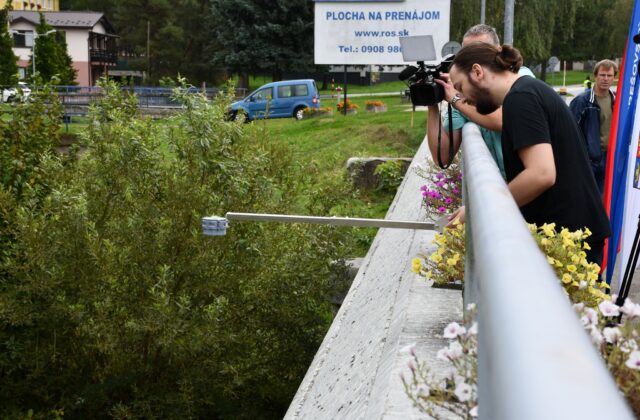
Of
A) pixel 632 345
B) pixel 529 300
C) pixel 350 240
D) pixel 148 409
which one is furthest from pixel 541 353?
pixel 350 240

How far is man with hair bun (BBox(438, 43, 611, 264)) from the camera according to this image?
3225mm

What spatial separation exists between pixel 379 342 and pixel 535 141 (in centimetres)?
142

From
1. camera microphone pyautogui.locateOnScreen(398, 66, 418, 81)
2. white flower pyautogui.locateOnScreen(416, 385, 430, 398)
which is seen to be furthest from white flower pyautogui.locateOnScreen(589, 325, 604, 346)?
camera microphone pyautogui.locateOnScreen(398, 66, 418, 81)

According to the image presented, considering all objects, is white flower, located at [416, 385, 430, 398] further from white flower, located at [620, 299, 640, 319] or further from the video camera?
the video camera

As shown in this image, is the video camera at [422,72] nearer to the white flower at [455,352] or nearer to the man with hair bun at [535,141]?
the man with hair bun at [535,141]

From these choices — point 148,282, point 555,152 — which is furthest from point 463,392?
point 148,282

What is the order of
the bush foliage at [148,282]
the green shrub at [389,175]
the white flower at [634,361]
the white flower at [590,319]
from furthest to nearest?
the green shrub at [389,175], the bush foliage at [148,282], the white flower at [590,319], the white flower at [634,361]

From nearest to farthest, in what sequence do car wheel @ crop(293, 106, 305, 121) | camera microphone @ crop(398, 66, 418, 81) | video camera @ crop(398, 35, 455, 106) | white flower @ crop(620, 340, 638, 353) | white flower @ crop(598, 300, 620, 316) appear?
white flower @ crop(620, 340, 638, 353) → white flower @ crop(598, 300, 620, 316) → video camera @ crop(398, 35, 455, 106) → camera microphone @ crop(398, 66, 418, 81) → car wheel @ crop(293, 106, 305, 121)

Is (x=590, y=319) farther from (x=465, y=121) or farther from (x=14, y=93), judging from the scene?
(x=14, y=93)

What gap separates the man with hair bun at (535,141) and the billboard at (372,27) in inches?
1076

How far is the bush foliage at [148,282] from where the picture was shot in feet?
20.8

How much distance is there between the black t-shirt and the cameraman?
45 centimetres

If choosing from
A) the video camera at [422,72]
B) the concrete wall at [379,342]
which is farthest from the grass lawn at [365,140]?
the video camera at [422,72]

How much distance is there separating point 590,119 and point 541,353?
765 centimetres
